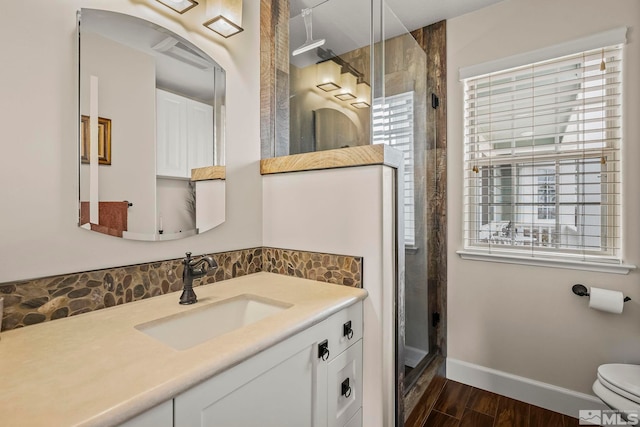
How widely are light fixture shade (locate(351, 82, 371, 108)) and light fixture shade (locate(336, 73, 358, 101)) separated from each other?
3 centimetres

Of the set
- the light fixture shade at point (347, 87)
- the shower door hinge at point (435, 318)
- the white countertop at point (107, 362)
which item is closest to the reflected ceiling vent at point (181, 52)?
the light fixture shade at point (347, 87)

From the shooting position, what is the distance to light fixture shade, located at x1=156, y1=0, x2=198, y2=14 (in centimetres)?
124

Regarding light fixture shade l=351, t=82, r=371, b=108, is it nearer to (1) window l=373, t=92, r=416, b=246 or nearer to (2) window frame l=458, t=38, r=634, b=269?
(1) window l=373, t=92, r=416, b=246

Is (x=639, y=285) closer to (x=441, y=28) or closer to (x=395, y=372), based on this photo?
(x=395, y=372)

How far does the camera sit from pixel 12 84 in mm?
890

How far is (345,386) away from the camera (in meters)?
1.19

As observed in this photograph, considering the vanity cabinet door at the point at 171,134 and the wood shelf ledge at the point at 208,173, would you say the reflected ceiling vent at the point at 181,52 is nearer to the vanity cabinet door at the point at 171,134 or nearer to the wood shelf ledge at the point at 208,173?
the vanity cabinet door at the point at 171,134

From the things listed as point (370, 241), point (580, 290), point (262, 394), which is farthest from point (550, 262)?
point (262, 394)

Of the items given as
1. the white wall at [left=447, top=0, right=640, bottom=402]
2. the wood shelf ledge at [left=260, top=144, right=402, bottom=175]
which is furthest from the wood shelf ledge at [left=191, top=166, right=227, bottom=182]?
the white wall at [left=447, top=0, right=640, bottom=402]

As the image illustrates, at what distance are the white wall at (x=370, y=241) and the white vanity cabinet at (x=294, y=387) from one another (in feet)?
0.19

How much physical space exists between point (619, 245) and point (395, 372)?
57.7 inches

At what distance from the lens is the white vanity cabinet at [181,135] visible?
4.07 ft

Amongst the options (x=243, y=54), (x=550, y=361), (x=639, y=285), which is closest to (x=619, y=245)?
(x=639, y=285)

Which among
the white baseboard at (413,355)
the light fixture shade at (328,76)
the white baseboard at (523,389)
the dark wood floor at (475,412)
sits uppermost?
the light fixture shade at (328,76)
